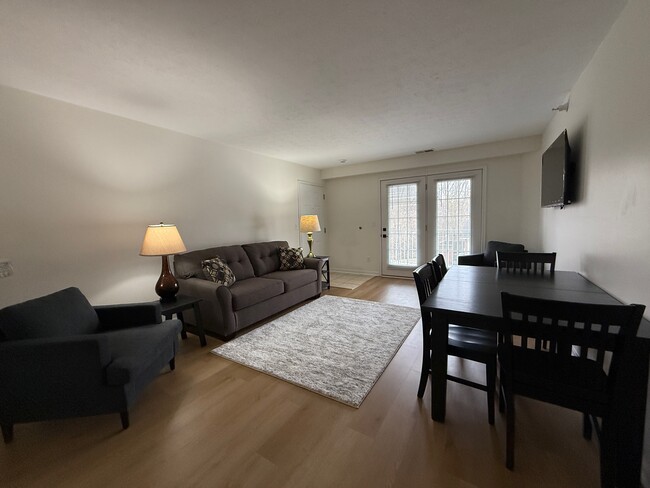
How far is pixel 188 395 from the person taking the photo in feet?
6.23

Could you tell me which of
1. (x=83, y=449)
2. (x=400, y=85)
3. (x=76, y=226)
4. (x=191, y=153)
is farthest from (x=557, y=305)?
(x=191, y=153)

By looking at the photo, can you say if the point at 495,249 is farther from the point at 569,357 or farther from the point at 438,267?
the point at 569,357

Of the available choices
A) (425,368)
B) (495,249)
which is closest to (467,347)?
(425,368)

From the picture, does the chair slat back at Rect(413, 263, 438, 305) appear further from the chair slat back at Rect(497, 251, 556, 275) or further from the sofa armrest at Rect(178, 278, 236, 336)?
the sofa armrest at Rect(178, 278, 236, 336)

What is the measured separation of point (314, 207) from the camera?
5734 mm

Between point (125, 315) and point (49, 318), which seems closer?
point (49, 318)

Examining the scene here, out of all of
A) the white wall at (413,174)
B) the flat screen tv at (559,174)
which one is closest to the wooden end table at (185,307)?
the flat screen tv at (559,174)

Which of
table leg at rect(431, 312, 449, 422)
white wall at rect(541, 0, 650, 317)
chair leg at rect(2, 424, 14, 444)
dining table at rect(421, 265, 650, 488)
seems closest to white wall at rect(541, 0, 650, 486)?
white wall at rect(541, 0, 650, 317)

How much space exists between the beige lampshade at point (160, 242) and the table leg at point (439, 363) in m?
2.44

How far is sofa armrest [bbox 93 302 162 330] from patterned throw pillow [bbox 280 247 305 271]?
6.76ft

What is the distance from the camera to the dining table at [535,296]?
3.49 feet

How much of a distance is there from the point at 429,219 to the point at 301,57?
12.8 ft

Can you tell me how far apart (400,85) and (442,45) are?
1.75ft

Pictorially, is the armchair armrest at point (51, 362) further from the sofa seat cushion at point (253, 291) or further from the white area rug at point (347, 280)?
the white area rug at point (347, 280)
